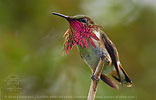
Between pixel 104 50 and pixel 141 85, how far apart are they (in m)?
1.97

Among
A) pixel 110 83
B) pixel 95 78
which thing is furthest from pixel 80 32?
pixel 110 83

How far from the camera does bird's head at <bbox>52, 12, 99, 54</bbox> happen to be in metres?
1.43

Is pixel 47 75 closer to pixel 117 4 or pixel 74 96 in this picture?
pixel 74 96

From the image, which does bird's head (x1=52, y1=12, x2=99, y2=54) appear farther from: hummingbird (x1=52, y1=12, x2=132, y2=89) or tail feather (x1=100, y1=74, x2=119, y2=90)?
tail feather (x1=100, y1=74, x2=119, y2=90)

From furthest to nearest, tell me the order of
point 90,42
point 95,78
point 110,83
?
point 110,83 < point 90,42 < point 95,78

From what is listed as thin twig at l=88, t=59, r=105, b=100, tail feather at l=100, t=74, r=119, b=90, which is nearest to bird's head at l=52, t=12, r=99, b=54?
thin twig at l=88, t=59, r=105, b=100

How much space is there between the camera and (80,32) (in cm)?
145

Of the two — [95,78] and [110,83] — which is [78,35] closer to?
[95,78]

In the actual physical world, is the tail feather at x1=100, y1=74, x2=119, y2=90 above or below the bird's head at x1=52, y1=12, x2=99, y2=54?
below

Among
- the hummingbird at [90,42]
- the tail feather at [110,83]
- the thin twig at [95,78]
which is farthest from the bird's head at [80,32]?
the tail feather at [110,83]

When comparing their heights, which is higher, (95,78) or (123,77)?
(95,78)

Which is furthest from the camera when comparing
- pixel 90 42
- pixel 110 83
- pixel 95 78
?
pixel 110 83

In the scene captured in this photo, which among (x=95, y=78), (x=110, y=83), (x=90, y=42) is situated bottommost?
(x=110, y=83)

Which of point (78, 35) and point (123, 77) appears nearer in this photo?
point (78, 35)
